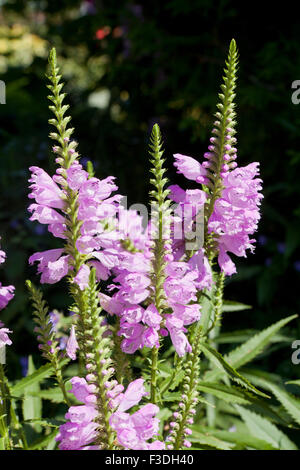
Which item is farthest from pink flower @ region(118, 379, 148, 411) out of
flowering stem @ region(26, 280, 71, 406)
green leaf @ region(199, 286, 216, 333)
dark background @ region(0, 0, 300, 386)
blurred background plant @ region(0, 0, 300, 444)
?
dark background @ region(0, 0, 300, 386)

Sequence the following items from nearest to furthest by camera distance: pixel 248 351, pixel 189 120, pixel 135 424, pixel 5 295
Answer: pixel 135 424, pixel 5 295, pixel 248 351, pixel 189 120

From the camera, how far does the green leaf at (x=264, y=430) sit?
2.53 metres

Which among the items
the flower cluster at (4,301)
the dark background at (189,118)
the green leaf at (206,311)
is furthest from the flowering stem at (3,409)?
the dark background at (189,118)

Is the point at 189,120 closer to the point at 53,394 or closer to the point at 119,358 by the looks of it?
the point at 53,394

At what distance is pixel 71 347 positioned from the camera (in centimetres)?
150

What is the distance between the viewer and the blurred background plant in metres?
4.24

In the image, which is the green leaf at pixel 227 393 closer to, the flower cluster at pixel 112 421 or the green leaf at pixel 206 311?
the green leaf at pixel 206 311

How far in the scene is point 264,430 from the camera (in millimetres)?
2600

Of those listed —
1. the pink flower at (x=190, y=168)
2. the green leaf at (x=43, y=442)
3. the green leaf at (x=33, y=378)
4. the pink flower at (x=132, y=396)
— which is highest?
the pink flower at (x=190, y=168)

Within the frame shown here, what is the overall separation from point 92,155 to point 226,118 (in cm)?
474

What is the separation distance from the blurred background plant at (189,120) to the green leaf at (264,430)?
0.45m

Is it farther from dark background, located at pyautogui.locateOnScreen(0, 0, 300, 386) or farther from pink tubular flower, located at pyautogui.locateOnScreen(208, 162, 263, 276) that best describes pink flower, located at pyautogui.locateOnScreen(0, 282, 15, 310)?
dark background, located at pyautogui.locateOnScreen(0, 0, 300, 386)

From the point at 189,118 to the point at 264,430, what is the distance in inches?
109

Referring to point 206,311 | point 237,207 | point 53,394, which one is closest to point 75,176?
point 237,207
